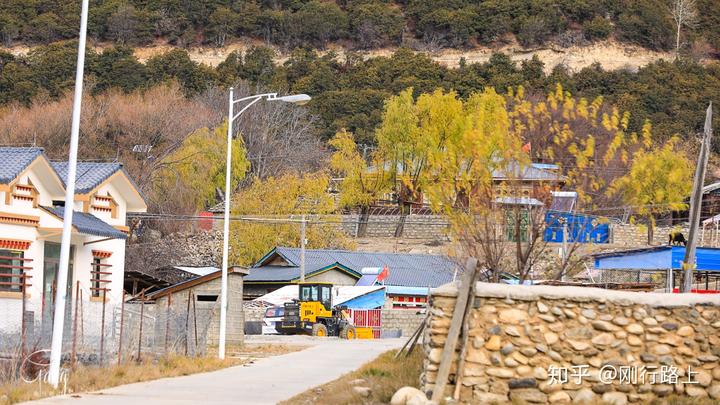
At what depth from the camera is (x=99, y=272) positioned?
38.5 meters

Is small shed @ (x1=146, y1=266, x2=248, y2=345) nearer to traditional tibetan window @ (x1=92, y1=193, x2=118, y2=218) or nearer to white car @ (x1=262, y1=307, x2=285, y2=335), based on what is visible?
traditional tibetan window @ (x1=92, y1=193, x2=118, y2=218)

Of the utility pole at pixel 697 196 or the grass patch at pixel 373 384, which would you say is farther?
the utility pole at pixel 697 196

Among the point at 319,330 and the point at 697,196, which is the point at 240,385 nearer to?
the point at 697,196

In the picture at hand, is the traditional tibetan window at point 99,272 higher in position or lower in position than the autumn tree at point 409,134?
lower

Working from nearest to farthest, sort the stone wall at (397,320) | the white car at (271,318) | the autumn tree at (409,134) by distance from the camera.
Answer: the white car at (271,318), the stone wall at (397,320), the autumn tree at (409,134)

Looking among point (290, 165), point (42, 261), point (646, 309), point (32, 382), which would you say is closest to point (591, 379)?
point (646, 309)

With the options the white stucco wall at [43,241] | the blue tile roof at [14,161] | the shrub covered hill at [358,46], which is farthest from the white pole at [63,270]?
the shrub covered hill at [358,46]

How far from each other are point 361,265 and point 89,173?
25.2 meters

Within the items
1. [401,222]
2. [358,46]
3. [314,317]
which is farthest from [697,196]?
[358,46]

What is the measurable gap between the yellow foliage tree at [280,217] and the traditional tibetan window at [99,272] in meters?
28.0

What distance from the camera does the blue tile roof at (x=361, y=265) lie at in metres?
60.0

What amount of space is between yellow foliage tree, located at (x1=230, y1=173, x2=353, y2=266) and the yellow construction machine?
1588 centimetres

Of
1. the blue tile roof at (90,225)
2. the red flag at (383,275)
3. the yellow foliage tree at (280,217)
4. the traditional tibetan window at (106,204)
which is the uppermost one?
the yellow foliage tree at (280,217)

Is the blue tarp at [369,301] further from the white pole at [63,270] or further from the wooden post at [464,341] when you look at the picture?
the wooden post at [464,341]
